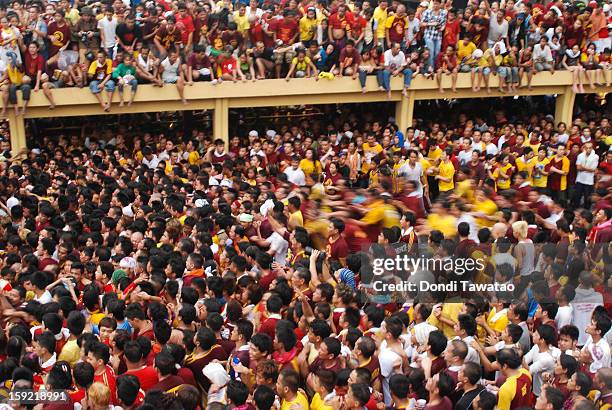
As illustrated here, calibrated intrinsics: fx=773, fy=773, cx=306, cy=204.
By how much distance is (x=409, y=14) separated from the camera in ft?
51.1

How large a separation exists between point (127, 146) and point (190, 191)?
163 inches

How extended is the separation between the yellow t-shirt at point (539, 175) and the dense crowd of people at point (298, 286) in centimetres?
4

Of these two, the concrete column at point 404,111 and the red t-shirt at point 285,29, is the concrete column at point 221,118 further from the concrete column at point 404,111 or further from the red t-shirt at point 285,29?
the concrete column at point 404,111

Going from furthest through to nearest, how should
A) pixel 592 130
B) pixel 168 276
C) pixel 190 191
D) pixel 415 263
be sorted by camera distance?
1. pixel 592 130
2. pixel 190 191
3. pixel 415 263
4. pixel 168 276

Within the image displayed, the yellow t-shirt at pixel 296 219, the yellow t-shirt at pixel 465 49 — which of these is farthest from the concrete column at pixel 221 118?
the yellow t-shirt at pixel 296 219

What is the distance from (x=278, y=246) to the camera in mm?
8570

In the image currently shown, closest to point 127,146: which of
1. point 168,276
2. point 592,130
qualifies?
point 168,276

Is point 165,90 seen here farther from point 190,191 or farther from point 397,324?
point 397,324

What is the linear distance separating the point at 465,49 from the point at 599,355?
33.8 feet

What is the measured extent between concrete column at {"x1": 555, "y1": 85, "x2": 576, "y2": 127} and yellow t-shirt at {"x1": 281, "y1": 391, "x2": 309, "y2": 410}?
13.2 metres

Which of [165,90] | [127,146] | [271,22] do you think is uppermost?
[271,22]

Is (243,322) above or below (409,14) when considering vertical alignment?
below

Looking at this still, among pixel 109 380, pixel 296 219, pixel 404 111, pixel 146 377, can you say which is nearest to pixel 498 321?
pixel 146 377

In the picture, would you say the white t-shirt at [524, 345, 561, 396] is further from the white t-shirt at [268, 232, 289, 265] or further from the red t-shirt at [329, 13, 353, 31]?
the red t-shirt at [329, 13, 353, 31]
